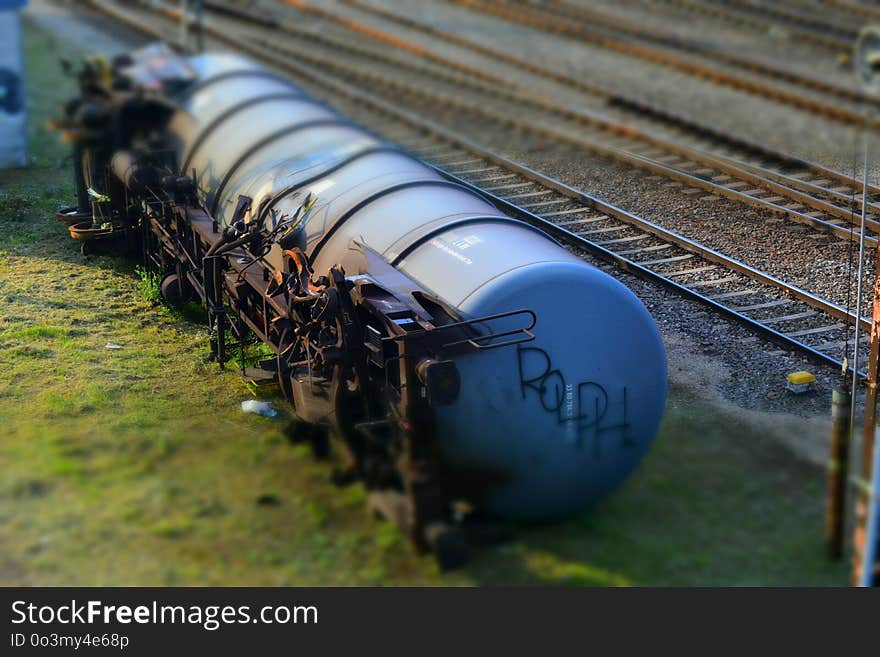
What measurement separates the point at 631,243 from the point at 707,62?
12.1 meters

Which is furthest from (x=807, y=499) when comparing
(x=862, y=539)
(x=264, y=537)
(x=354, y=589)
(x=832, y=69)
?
(x=832, y=69)

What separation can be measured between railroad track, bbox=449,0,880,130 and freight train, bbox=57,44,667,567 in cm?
1362

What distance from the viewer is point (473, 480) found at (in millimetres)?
8109

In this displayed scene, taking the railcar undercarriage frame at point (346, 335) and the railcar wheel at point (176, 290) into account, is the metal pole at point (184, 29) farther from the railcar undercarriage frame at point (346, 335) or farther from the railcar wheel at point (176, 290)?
the railcar wheel at point (176, 290)

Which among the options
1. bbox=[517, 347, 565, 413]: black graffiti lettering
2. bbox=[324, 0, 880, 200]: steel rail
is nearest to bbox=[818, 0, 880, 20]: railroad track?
bbox=[324, 0, 880, 200]: steel rail

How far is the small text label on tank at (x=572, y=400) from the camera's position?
26.6ft

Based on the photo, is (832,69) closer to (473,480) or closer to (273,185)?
(273,185)

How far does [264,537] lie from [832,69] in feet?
71.8

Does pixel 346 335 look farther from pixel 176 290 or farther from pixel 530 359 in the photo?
pixel 176 290

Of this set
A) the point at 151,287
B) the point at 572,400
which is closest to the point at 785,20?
the point at 151,287

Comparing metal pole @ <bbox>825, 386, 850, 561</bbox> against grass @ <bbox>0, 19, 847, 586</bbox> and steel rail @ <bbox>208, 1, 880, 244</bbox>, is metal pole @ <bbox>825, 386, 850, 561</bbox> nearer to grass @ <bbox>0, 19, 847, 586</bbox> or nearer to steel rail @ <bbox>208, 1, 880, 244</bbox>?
grass @ <bbox>0, 19, 847, 586</bbox>

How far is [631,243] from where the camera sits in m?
15.7

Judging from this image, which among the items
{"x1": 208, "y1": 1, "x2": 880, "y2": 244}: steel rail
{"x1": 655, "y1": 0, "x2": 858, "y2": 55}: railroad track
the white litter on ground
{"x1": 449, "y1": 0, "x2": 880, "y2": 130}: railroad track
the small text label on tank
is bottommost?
the white litter on ground

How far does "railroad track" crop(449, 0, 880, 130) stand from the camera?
22.3 m
